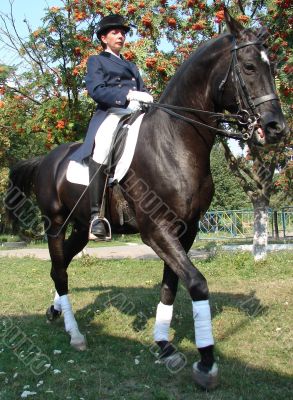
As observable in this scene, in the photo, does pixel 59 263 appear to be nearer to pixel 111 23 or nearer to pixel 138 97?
pixel 138 97

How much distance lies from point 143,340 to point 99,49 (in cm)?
775

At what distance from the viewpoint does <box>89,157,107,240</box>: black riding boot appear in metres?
5.07

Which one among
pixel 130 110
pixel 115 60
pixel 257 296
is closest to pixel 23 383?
pixel 130 110

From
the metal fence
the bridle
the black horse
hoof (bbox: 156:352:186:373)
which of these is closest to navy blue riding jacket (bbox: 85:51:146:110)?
the black horse

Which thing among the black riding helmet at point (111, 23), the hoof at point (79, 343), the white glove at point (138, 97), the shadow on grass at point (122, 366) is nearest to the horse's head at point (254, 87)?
the white glove at point (138, 97)

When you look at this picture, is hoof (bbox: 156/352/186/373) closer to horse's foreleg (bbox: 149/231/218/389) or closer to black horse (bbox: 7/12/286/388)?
black horse (bbox: 7/12/286/388)

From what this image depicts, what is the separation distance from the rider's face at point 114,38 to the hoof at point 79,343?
3413mm

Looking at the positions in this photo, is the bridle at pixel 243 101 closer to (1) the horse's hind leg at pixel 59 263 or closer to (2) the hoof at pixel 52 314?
(1) the horse's hind leg at pixel 59 263

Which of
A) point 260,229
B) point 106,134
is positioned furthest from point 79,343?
point 260,229

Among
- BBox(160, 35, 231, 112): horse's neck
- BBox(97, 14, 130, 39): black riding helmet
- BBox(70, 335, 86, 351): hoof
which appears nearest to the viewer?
BBox(160, 35, 231, 112): horse's neck

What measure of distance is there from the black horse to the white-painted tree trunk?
23.8 ft

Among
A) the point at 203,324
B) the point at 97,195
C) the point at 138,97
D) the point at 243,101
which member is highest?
the point at 138,97

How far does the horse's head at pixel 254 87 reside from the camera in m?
3.76

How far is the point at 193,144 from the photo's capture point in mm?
4406
